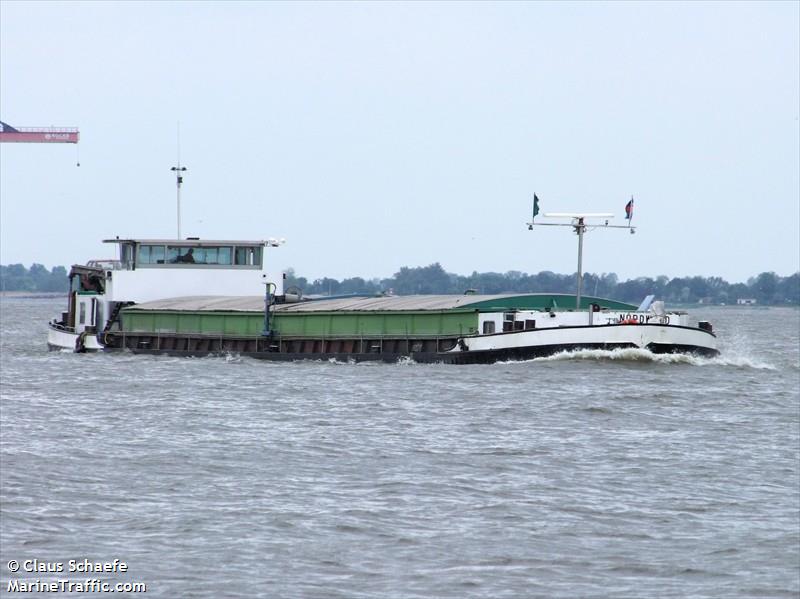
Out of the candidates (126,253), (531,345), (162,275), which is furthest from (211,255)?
(531,345)

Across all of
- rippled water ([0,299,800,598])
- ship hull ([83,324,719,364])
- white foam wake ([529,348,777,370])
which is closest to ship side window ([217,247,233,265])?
ship hull ([83,324,719,364])

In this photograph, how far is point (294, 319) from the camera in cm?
6266

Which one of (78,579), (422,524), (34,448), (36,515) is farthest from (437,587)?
(34,448)

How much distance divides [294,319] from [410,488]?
123 ft

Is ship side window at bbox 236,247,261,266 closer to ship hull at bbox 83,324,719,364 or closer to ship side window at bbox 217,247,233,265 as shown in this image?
ship side window at bbox 217,247,233,265

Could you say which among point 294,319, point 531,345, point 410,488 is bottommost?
point 410,488

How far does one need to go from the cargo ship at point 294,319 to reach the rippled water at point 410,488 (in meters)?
8.35

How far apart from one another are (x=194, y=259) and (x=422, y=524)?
5113 centimetres

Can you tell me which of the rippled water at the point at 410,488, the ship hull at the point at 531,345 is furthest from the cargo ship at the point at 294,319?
the rippled water at the point at 410,488

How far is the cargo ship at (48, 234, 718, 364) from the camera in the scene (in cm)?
5534

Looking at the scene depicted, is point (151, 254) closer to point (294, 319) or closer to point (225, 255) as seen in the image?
point (225, 255)

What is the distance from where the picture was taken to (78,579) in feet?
61.7

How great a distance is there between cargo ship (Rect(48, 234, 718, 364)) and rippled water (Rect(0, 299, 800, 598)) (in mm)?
8351

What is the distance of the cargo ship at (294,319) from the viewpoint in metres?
55.3
